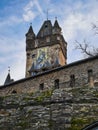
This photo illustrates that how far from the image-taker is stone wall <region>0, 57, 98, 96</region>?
2517 cm

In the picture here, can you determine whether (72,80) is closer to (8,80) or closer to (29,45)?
(8,80)

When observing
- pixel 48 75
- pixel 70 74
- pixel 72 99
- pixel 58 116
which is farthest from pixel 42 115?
pixel 48 75

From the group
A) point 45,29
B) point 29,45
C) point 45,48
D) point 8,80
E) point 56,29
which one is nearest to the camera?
point 8,80

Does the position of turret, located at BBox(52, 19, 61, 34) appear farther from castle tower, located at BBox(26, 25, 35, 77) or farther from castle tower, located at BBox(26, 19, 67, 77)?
castle tower, located at BBox(26, 25, 35, 77)

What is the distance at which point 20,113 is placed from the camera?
9250 millimetres

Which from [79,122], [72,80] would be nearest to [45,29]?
[72,80]

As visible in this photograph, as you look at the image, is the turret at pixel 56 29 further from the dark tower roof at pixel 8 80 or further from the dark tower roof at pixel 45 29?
the dark tower roof at pixel 8 80

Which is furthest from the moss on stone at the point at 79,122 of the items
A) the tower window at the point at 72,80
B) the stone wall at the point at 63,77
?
the tower window at the point at 72,80

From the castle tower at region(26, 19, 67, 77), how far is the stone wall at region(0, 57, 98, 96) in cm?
2408

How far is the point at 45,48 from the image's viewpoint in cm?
6034

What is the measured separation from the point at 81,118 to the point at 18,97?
8.38 feet

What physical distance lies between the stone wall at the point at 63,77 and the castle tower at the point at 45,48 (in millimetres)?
24083

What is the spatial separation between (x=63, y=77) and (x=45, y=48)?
3374 cm

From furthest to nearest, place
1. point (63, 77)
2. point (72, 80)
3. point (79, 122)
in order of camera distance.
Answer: point (63, 77), point (72, 80), point (79, 122)
